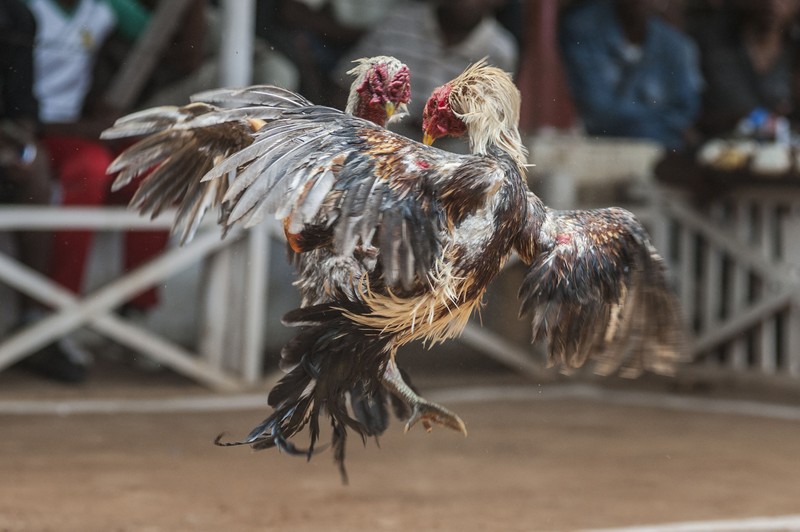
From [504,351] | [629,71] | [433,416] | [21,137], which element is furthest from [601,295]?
[629,71]

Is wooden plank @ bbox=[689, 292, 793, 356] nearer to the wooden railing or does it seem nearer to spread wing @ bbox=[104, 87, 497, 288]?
the wooden railing

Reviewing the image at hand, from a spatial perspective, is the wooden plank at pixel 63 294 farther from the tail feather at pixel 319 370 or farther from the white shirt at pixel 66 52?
the tail feather at pixel 319 370

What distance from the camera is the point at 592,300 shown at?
2727 millimetres

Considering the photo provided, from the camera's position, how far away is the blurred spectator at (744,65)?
25.4 ft

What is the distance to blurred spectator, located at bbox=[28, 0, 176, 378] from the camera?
18.0 feet

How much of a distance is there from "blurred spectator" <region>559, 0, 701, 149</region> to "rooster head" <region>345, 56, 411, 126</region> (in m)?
4.76

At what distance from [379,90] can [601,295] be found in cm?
67

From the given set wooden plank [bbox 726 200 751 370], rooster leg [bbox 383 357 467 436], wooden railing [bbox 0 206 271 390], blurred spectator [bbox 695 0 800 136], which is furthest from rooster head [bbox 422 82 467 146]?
blurred spectator [bbox 695 0 800 136]

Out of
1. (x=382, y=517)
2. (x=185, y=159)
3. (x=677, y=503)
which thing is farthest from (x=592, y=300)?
(x=677, y=503)

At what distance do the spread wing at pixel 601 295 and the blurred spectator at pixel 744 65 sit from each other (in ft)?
16.7

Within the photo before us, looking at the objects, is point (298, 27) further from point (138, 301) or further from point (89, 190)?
point (138, 301)

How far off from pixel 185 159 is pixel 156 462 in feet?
7.84

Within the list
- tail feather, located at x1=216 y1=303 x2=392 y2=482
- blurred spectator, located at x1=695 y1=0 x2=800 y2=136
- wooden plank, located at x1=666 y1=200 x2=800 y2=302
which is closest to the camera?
tail feather, located at x1=216 y1=303 x2=392 y2=482

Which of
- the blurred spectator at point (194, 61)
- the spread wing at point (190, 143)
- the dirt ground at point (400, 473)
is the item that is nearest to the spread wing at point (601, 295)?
the spread wing at point (190, 143)
